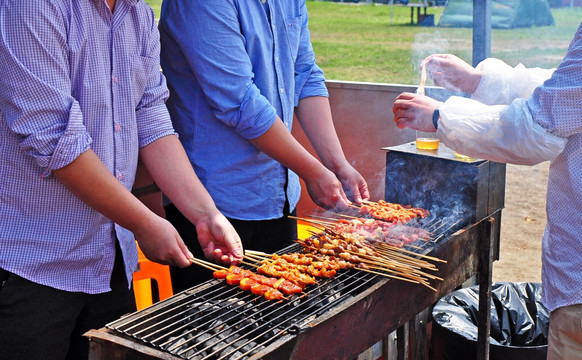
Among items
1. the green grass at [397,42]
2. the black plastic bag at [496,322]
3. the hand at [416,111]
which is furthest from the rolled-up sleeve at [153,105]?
the green grass at [397,42]

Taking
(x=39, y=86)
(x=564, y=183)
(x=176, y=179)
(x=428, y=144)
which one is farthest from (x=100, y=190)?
(x=428, y=144)

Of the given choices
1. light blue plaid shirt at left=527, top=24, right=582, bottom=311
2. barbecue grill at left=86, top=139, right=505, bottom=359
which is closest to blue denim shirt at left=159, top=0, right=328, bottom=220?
barbecue grill at left=86, top=139, right=505, bottom=359

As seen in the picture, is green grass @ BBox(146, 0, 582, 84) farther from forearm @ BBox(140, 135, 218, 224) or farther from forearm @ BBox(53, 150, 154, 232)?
forearm @ BBox(53, 150, 154, 232)

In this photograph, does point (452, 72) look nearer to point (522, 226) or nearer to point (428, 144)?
point (428, 144)

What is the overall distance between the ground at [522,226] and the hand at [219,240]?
15.1ft

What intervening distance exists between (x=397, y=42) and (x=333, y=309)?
66.0ft

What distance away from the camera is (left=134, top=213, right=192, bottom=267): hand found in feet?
8.16

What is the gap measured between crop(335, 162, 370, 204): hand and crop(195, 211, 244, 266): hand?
116cm

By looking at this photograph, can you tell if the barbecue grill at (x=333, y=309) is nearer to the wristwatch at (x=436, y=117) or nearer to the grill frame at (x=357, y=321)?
the grill frame at (x=357, y=321)

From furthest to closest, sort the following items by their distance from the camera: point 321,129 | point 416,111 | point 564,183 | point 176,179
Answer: point 321,129 → point 416,111 → point 176,179 → point 564,183

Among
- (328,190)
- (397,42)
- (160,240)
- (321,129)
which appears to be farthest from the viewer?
(397,42)

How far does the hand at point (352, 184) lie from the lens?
147 inches

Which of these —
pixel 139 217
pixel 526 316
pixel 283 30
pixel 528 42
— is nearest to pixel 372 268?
pixel 139 217

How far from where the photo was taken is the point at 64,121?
2264 millimetres
